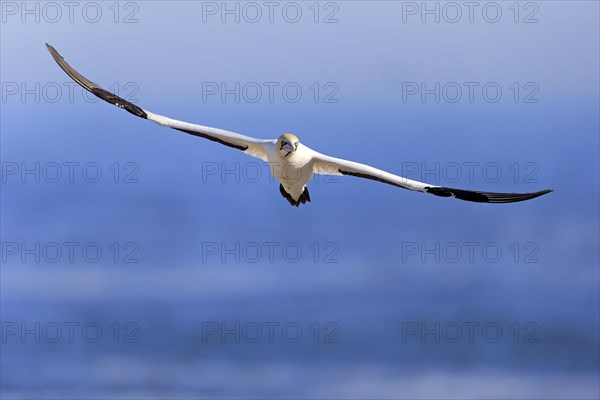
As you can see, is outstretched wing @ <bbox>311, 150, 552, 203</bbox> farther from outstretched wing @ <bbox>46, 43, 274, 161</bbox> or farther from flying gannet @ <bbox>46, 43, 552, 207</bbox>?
outstretched wing @ <bbox>46, 43, 274, 161</bbox>

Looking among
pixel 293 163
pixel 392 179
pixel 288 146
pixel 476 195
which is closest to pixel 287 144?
pixel 288 146

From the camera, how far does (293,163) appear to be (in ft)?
142

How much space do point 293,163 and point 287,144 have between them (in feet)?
3.01

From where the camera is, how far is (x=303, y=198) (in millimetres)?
44906

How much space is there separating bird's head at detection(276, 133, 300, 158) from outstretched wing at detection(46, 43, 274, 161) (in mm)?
623

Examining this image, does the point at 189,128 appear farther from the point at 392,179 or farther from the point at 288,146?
the point at 392,179

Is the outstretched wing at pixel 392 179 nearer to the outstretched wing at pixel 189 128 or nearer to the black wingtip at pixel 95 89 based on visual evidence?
the outstretched wing at pixel 189 128

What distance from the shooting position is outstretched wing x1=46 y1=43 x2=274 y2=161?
43.9 m

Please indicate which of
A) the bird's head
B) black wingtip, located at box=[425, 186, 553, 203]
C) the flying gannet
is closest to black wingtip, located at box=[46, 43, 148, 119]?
the flying gannet

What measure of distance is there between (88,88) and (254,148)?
611cm

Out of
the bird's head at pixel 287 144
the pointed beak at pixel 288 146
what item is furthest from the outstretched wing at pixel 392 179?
the pointed beak at pixel 288 146

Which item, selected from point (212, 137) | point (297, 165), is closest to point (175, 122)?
point (212, 137)

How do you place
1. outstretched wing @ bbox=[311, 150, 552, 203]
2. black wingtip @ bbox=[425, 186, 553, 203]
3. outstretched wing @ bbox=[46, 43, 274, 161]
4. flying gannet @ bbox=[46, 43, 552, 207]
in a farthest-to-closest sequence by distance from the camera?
outstretched wing @ bbox=[46, 43, 274, 161], outstretched wing @ bbox=[311, 150, 552, 203], flying gannet @ bbox=[46, 43, 552, 207], black wingtip @ bbox=[425, 186, 553, 203]

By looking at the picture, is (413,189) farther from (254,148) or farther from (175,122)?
(175,122)
